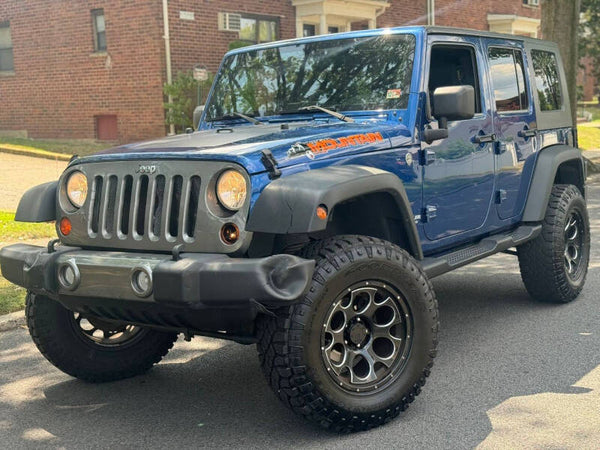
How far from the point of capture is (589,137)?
74.0 ft

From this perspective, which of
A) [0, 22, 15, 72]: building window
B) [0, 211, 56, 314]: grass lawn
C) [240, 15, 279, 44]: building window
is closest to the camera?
[0, 211, 56, 314]: grass lawn

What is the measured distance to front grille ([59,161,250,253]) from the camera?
3.66 metres

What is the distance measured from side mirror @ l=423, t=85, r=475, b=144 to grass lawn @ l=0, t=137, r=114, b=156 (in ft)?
44.3

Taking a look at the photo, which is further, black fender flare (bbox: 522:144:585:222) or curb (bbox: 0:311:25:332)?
curb (bbox: 0:311:25:332)

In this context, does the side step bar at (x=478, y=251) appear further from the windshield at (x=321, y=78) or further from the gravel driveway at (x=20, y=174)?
the gravel driveway at (x=20, y=174)

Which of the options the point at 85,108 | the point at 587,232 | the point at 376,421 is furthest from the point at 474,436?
the point at 85,108

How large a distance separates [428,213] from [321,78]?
111 centimetres

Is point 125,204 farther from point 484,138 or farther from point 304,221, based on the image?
point 484,138

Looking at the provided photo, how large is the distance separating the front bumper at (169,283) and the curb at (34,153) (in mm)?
12757

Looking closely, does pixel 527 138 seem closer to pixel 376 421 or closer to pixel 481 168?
pixel 481 168

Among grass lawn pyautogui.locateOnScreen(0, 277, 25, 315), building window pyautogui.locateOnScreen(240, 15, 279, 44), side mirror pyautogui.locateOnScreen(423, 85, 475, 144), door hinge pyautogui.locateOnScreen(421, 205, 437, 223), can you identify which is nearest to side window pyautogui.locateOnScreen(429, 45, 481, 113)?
side mirror pyautogui.locateOnScreen(423, 85, 475, 144)

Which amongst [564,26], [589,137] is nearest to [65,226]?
[564,26]

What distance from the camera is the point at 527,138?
19.1ft

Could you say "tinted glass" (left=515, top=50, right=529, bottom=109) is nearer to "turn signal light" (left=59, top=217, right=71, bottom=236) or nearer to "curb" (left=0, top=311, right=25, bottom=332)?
"turn signal light" (left=59, top=217, right=71, bottom=236)
